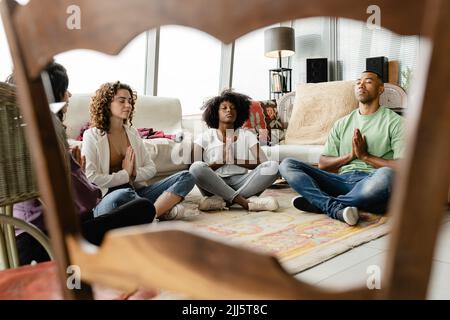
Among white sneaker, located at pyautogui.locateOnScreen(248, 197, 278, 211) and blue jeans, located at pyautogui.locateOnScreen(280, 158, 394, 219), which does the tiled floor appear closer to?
blue jeans, located at pyautogui.locateOnScreen(280, 158, 394, 219)

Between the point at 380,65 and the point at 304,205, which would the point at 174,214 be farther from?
the point at 380,65

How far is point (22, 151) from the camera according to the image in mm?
901

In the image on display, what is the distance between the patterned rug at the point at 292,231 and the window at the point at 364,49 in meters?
3.32

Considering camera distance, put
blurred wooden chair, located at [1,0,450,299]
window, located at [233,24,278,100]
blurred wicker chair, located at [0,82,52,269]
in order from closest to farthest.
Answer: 1. blurred wooden chair, located at [1,0,450,299]
2. blurred wicker chair, located at [0,82,52,269]
3. window, located at [233,24,278,100]

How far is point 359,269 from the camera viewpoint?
1555mm

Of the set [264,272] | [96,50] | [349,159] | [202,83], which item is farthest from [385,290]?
[202,83]

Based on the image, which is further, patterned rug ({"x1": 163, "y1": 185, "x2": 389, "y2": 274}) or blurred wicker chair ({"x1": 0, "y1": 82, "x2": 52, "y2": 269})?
patterned rug ({"x1": 163, "y1": 185, "x2": 389, "y2": 274})

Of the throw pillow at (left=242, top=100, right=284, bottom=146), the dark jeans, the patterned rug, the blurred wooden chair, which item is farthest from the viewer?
the throw pillow at (left=242, top=100, right=284, bottom=146)

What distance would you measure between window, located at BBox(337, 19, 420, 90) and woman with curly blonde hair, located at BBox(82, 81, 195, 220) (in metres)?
3.60

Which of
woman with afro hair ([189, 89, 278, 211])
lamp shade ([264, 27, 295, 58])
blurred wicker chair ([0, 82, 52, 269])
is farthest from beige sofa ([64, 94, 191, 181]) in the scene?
lamp shade ([264, 27, 295, 58])

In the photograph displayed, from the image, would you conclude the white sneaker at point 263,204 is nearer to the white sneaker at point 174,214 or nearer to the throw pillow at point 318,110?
the white sneaker at point 174,214

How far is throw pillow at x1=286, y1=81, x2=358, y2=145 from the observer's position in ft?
11.5

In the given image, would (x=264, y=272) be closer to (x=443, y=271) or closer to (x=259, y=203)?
(x=443, y=271)
